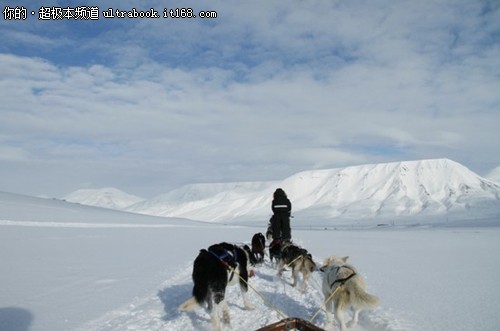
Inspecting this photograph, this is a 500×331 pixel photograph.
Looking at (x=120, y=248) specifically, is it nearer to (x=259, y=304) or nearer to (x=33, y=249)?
(x=33, y=249)

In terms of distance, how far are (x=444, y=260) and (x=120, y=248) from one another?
11.0m

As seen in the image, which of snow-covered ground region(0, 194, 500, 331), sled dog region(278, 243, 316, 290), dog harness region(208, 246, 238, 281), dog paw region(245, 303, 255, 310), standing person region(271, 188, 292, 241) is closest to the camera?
snow-covered ground region(0, 194, 500, 331)

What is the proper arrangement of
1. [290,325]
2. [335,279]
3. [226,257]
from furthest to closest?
[226,257] < [335,279] < [290,325]

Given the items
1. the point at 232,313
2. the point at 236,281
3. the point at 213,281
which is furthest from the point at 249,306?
the point at 213,281

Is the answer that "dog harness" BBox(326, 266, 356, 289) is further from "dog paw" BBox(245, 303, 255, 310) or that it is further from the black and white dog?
"dog paw" BBox(245, 303, 255, 310)

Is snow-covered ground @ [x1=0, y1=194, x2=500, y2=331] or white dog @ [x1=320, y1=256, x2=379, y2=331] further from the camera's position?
snow-covered ground @ [x1=0, y1=194, x2=500, y2=331]

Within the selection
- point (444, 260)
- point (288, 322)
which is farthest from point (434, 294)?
point (444, 260)

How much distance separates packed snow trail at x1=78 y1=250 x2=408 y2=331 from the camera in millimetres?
5457

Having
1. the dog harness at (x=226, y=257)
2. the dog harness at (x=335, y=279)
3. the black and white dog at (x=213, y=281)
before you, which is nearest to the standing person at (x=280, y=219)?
the dog harness at (x=226, y=257)

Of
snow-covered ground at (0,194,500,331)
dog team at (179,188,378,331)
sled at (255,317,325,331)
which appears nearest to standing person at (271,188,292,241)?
snow-covered ground at (0,194,500,331)

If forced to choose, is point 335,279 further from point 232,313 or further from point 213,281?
point 232,313

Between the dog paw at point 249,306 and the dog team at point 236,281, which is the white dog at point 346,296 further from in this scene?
the dog paw at point 249,306

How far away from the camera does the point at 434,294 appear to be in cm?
679

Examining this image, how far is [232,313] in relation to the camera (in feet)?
20.7
